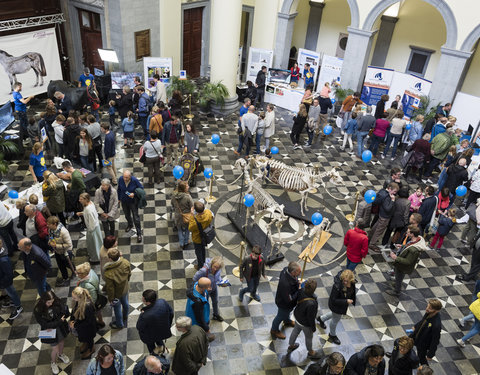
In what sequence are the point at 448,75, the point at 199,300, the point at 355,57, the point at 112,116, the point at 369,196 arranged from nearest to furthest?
1. the point at 199,300
2. the point at 369,196
3. the point at 112,116
4. the point at 448,75
5. the point at 355,57

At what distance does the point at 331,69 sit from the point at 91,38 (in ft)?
30.2

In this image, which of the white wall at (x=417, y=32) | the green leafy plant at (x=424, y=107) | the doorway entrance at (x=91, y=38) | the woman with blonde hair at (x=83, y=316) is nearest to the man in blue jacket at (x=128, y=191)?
the woman with blonde hair at (x=83, y=316)

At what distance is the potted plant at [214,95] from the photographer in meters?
14.8

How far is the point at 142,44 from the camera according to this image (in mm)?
14695

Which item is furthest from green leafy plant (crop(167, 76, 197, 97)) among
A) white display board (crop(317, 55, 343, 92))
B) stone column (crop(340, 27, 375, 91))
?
stone column (crop(340, 27, 375, 91))

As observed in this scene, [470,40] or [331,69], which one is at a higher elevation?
[470,40]

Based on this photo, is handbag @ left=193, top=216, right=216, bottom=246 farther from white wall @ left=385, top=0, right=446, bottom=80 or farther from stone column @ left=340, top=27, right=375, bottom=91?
white wall @ left=385, top=0, right=446, bottom=80

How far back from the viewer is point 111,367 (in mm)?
4926

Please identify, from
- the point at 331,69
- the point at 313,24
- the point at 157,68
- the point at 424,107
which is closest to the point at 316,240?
the point at 424,107

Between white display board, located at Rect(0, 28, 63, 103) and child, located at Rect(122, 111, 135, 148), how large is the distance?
14.0 feet

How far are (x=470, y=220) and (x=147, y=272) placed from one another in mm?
7245

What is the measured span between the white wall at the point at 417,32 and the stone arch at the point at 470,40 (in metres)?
3.75

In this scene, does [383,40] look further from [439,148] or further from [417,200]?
[417,200]

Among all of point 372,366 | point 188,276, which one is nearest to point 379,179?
point 188,276
